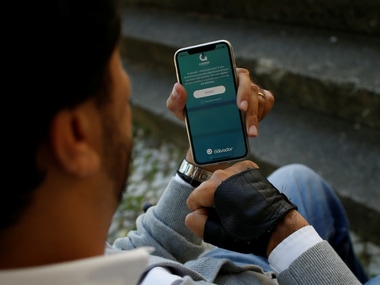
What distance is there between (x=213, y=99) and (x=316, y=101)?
1.16 metres

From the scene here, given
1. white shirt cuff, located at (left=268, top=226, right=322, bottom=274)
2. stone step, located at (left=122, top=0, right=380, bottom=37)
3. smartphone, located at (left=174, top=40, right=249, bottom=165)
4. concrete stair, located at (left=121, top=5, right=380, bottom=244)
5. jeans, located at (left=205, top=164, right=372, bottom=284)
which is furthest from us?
stone step, located at (left=122, top=0, right=380, bottom=37)

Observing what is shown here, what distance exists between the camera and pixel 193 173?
126 cm

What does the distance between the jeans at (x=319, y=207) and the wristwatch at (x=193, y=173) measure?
21cm

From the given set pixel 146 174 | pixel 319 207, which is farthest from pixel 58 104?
pixel 146 174

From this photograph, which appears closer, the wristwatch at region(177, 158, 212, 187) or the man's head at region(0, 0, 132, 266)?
the man's head at region(0, 0, 132, 266)

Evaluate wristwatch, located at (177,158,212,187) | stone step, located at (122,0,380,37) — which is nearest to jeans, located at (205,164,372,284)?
wristwatch, located at (177,158,212,187)

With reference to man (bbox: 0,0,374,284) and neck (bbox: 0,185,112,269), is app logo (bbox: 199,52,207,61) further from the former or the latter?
neck (bbox: 0,185,112,269)

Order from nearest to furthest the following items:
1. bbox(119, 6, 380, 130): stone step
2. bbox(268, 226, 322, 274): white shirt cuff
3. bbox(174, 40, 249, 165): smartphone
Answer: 1. bbox(268, 226, 322, 274): white shirt cuff
2. bbox(174, 40, 249, 165): smartphone
3. bbox(119, 6, 380, 130): stone step

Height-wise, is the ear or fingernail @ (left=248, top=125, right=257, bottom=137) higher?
the ear

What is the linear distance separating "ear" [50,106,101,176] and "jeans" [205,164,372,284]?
0.71 metres

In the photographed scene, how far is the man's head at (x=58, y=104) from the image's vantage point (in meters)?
0.63

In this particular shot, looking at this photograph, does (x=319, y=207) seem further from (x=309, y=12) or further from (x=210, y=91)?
(x=309, y=12)

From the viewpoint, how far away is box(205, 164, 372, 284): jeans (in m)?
1.43

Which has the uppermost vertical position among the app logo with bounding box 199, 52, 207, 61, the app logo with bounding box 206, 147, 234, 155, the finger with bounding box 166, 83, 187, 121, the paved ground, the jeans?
the app logo with bounding box 199, 52, 207, 61
